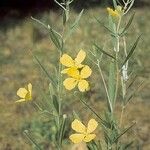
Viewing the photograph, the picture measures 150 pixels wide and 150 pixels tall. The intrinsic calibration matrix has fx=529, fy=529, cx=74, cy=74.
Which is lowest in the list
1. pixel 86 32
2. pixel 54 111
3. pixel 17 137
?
pixel 86 32

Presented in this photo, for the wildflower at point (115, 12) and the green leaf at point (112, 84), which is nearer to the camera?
the wildflower at point (115, 12)

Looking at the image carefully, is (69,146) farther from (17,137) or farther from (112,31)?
(112,31)

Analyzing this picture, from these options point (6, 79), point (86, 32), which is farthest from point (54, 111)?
point (86, 32)

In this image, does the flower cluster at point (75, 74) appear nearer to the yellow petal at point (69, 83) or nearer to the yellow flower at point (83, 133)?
the yellow petal at point (69, 83)

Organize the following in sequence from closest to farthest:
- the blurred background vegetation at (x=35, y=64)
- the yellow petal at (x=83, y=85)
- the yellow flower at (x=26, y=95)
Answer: the yellow petal at (x=83, y=85) → the yellow flower at (x=26, y=95) → the blurred background vegetation at (x=35, y=64)

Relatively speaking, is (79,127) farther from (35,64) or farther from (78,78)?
(35,64)

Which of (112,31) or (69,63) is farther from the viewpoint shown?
(112,31)

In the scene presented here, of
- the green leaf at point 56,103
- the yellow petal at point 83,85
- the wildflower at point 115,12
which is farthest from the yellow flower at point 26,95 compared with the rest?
the wildflower at point 115,12

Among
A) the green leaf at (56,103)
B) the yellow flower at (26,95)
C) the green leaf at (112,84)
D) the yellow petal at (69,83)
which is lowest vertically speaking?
the green leaf at (56,103)
